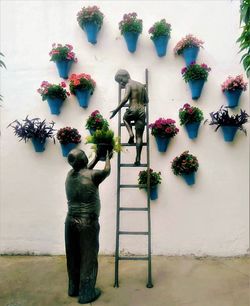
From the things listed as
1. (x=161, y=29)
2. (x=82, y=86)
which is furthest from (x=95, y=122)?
(x=161, y=29)

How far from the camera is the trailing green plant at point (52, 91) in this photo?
4855mm

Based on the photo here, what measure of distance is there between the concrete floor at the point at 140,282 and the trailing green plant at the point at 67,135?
66.2 inches

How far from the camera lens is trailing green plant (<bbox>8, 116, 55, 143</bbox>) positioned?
4.89 metres

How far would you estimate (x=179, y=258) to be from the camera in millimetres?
4883

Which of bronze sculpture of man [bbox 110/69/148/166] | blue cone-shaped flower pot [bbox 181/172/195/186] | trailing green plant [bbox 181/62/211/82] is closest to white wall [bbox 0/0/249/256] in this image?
blue cone-shaped flower pot [bbox 181/172/195/186]

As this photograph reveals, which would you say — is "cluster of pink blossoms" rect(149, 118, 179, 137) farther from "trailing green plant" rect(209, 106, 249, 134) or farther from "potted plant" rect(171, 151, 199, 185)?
"trailing green plant" rect(209, 106, 249, 134)

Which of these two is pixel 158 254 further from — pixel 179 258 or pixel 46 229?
pixel 46 229

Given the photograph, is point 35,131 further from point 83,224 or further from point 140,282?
point 140,282

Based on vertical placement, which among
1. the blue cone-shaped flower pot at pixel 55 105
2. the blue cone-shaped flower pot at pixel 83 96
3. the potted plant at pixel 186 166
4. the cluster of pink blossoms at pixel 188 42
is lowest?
the potted plant at pixel 186 166

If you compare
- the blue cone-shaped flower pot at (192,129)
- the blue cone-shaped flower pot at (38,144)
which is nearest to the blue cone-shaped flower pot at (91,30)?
the blue cone-shaped flower pot at (38,144)

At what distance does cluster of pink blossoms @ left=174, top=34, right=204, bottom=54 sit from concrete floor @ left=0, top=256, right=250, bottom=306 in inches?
118

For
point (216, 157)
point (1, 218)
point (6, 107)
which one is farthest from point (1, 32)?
point (216, 157)

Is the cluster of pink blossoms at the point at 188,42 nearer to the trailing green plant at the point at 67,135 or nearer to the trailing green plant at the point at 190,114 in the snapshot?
the trailing green plant at the point at 190,114

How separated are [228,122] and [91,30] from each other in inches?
92.5
